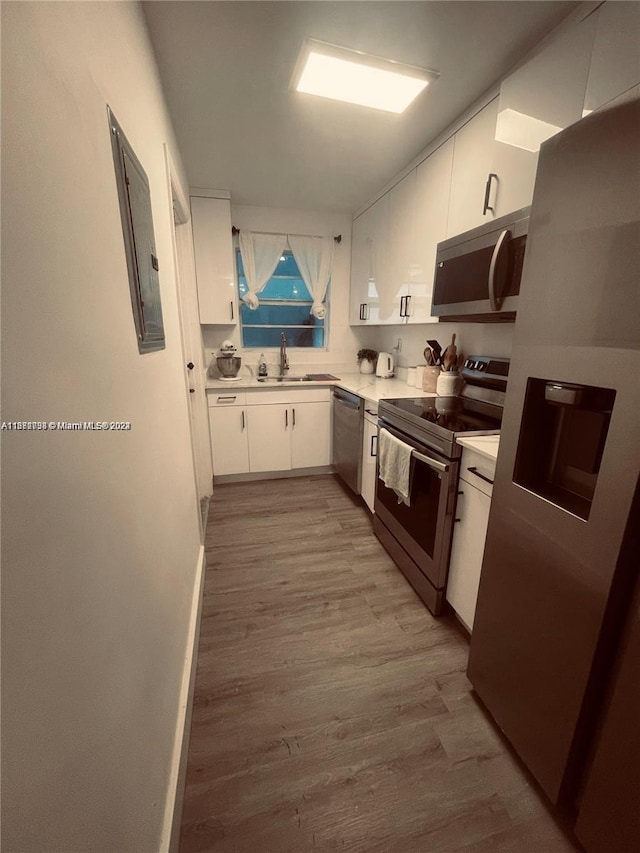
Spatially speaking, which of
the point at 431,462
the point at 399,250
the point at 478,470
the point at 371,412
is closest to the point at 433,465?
the point at 431,462

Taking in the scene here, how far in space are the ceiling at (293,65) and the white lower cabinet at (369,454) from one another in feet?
5.41

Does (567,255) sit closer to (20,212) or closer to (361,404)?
(20,212)

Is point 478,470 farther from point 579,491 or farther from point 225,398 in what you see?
point 225,398

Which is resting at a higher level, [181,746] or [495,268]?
[495,268]

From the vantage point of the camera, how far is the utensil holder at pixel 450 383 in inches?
81.9

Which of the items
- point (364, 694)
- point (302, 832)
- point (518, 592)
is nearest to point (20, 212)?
point (518, 592)

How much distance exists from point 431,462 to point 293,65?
73.1 inches

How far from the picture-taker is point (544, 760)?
969mm

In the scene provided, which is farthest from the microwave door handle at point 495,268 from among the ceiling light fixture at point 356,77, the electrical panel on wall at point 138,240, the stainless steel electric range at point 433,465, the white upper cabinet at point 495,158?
the electrical panel on wall at point 138,240

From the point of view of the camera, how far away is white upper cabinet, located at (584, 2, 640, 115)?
3.19ft

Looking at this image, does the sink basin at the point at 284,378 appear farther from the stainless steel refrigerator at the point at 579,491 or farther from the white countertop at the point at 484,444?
the stainless steel refrigerator at the point at 579,491

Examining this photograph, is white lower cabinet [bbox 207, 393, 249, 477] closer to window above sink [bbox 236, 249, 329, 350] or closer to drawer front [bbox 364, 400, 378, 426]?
window above sink [bbox 236, 249, 329, 350]

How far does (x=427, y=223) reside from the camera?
205 centimetres

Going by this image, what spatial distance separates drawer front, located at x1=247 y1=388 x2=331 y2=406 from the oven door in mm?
1207
